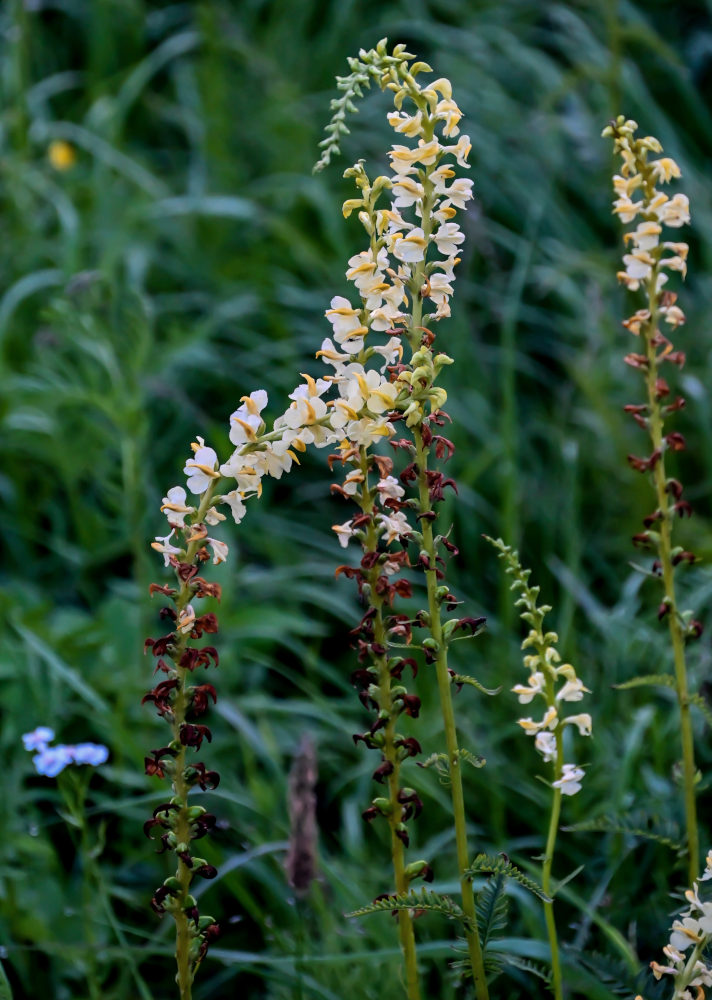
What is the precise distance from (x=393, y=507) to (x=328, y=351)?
23 cm

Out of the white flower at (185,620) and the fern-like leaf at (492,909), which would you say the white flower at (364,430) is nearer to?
the white flower at (185,620)

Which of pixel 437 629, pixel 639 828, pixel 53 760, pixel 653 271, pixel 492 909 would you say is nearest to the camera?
pixel 437 629

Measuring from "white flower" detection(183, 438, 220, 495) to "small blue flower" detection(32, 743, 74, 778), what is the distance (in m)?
0.80

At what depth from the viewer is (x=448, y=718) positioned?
1522mm

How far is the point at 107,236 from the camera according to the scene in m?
4.54

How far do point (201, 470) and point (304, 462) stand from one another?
2.67m

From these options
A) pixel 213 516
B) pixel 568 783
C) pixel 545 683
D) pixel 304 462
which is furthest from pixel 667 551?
pixel 304 462

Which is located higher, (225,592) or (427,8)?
(427,8)

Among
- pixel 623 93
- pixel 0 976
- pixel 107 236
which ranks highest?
pixel 623 93

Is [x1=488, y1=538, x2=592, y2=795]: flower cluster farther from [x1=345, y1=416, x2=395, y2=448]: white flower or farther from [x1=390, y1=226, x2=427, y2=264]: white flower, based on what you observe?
[x1=390, y1=226, x2=427, y2=264]: white flower

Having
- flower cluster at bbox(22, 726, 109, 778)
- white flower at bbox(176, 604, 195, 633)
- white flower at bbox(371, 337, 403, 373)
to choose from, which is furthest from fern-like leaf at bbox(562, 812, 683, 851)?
flower cluster at bbox(22, 726, 109, 778)

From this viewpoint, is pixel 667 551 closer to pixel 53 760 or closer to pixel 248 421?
pixel 248 421

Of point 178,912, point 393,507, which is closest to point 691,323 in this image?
point 393,507

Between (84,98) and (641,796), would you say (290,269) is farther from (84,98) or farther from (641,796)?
(641,796)
